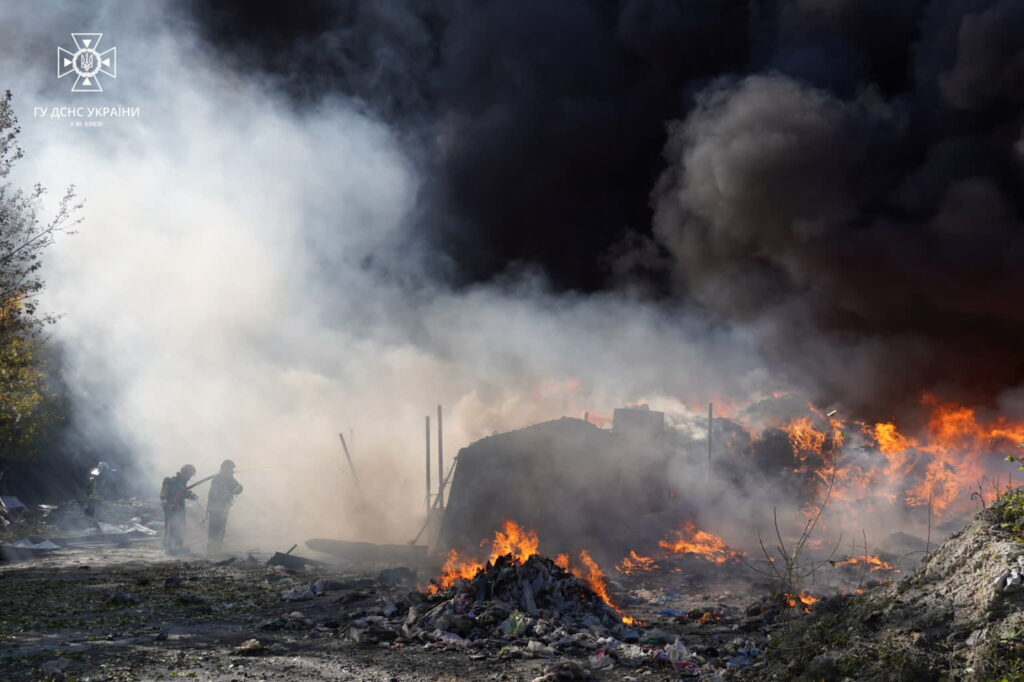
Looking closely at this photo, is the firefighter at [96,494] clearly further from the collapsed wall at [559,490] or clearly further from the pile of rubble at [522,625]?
the pile of rubble at [522,625]

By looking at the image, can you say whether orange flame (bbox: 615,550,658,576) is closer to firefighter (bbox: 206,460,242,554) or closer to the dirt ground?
the dirt ground

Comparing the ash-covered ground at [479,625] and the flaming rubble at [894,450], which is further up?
the flaming rubble at [894,450]

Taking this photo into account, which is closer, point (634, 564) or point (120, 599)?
point (120, 599)

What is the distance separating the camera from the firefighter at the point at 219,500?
1529 centimetres

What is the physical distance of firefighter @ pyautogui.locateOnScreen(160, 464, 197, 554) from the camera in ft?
48.9

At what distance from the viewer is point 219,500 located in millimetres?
15414

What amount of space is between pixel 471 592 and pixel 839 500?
65.2 feet

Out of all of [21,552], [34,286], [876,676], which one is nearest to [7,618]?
[21,552]

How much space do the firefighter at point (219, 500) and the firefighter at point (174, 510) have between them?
0.57 meters

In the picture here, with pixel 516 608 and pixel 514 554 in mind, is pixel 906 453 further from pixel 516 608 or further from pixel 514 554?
pixel 516 608

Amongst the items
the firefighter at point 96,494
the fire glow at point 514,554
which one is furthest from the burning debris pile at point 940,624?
the firefighter at point 96,494

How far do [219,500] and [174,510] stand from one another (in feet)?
3.05

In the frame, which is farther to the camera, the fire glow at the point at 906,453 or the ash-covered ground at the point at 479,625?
the fire glow at the point at 906,453

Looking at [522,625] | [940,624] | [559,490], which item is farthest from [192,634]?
[559,490]
